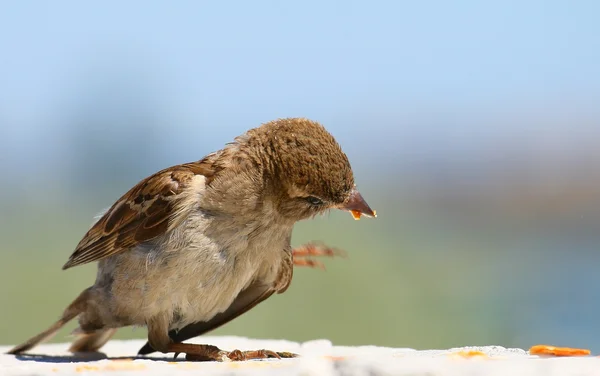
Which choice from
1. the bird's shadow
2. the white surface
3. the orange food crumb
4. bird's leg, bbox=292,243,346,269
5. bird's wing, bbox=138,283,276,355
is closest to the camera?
the white surface

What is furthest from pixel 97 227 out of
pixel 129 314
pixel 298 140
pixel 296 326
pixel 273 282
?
pixel 296 326

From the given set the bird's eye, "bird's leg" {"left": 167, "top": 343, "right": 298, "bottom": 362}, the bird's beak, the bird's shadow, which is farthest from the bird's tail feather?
the bird's beak

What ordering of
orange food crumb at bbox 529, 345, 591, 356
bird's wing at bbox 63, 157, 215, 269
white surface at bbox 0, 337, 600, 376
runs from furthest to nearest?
bird's wing at bbox 63, 157, 215, 269 → orange food crumb at bbox 529, 345, 591, 356 → white surface at bbox 0, 337, 600, 376

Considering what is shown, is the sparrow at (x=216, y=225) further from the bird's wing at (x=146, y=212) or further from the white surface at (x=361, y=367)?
the white surface at (x=361, y=367)

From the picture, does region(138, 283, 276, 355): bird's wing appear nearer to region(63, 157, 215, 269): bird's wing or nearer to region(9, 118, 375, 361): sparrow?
region(9, 118, 375, 361): sparrow

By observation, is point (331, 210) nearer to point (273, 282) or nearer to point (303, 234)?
point (273, 282)

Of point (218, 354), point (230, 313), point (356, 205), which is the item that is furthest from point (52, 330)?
point (356, 205)

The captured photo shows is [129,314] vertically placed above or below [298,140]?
below

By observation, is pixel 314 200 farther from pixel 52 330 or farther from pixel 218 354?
pixel 52 330
